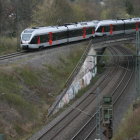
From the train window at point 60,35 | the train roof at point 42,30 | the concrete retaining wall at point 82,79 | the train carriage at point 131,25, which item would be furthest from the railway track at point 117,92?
the train roof at point 42,30

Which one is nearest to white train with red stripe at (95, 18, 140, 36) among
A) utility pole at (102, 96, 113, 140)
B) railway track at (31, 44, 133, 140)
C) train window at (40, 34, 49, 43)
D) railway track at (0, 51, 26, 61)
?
railway track at (31, 44, 133, 140)

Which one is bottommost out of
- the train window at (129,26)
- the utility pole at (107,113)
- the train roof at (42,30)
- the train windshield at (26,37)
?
the utility pole at (107,113)

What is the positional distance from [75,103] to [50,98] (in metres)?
3.72

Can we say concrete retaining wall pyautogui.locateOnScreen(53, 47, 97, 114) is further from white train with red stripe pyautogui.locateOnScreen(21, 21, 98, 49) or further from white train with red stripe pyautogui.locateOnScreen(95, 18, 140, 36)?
white train with red stripe pyautogui.locateOnScreen(95, 18, 140, 36)

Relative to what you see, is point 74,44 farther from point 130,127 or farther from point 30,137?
point 130,127

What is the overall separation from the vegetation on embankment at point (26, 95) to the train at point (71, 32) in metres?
3.60

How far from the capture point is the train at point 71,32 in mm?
53062

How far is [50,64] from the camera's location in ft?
173

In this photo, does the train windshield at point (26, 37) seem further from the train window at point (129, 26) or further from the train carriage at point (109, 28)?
the train window at point (129, 26)

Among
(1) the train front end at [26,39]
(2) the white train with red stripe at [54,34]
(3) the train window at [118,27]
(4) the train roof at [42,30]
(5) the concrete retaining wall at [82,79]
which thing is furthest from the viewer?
(3) the train window at [118,27]

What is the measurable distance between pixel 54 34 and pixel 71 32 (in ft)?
17.1

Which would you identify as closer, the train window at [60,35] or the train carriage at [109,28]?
the train window at [60,35]

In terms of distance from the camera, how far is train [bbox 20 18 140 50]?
174ft

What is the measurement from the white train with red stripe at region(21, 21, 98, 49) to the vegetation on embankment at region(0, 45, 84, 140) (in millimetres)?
3455
